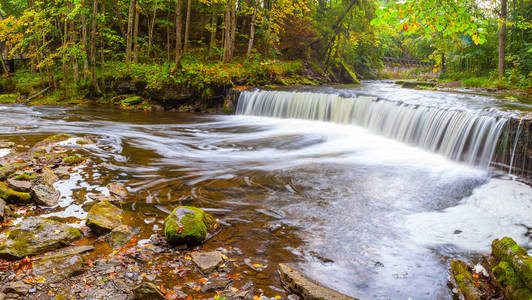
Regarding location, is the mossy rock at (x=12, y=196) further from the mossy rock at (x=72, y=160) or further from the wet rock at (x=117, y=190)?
the mossy rock at (x=72, y=160)

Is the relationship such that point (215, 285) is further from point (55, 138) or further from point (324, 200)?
point (55, 138)

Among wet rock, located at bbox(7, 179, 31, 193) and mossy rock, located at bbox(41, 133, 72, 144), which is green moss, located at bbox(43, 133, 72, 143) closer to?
mossy rock, located at bbox(41, 133, 72, 144)

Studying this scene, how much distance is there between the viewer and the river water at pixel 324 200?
148 inches

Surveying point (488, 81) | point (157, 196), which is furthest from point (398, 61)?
point (157, 196)

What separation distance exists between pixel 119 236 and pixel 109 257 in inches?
17.3

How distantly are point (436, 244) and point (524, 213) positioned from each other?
7.05 feet

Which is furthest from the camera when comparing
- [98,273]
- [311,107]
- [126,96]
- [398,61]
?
[398,61]

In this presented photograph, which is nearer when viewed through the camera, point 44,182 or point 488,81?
point 44,182

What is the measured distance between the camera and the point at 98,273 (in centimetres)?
315

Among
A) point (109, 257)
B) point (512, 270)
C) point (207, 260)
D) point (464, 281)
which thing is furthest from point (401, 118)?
point (109, 257)

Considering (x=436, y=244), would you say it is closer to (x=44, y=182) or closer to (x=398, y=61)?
(x=44, y=182)

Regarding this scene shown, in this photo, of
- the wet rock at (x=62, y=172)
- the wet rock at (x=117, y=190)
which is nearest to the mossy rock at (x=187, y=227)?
the wet rock at (x=117, y=190)

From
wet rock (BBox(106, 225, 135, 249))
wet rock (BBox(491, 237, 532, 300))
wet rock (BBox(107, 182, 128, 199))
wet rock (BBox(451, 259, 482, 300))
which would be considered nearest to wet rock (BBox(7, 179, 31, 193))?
wet rock (BBox(107, 182, 128, 199))

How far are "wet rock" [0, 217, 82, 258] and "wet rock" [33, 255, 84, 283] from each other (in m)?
0.26
